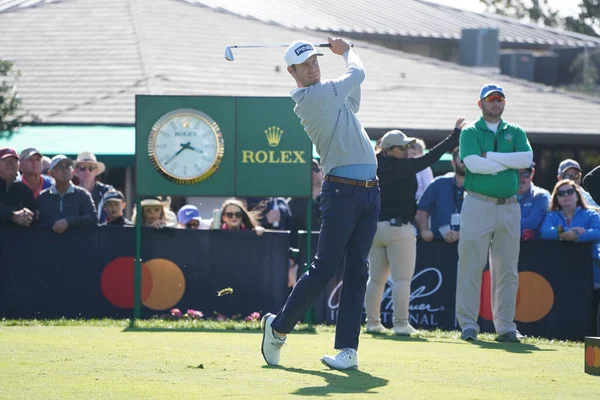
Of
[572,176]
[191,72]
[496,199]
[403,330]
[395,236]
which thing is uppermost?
[191,72]

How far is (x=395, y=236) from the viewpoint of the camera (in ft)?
35.2

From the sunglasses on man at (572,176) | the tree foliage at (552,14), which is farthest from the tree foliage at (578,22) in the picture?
the sunglasses on man at (572,176)

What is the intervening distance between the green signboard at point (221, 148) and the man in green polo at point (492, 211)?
2.22 m

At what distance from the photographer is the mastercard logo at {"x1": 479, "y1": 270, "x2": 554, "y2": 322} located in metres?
11.8

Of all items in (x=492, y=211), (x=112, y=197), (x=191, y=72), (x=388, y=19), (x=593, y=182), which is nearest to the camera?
(x=593, y=182)

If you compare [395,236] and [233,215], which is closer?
[395,236]

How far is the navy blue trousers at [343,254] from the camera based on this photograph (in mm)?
7398

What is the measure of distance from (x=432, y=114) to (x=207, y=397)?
16425 millimetres

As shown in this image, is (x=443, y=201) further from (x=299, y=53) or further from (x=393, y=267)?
(x=299, y=53)

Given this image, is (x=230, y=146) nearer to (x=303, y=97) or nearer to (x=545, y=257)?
(x=545, y=257)

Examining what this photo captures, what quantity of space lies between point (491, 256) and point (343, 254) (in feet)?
10.1

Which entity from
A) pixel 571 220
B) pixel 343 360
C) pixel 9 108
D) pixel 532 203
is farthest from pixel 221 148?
pixel 9 108

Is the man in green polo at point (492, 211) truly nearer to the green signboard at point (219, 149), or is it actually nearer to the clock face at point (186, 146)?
the green signboard at point (219, 149)

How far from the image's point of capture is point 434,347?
29.6 feet
